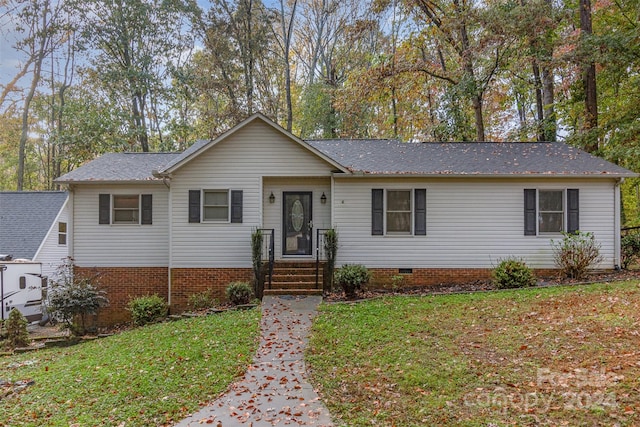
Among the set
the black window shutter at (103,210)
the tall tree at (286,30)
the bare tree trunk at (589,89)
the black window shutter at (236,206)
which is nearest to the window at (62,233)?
the black window shutter at (103,210)

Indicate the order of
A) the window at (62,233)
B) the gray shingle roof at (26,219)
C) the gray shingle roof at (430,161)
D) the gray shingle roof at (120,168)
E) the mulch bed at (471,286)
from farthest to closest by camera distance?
the window at (62,233) → the gray shingle roof at (26,219) → the gray shingle roof at (120,168) → the gray shingle roof at (430,161) → the mulch bed at (471,286)

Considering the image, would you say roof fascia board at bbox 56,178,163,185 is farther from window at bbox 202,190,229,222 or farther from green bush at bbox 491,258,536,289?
green bush at bbox 491,258,536,289

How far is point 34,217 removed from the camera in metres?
15.3

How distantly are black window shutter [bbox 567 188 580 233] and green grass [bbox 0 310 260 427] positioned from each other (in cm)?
930

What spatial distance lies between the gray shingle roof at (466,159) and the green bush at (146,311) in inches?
264

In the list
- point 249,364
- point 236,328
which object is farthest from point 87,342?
point 249,364

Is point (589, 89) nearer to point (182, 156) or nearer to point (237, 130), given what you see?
point (237, 130)

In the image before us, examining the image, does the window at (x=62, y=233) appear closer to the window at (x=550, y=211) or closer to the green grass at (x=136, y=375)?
the green grass at (x=136, y=375)

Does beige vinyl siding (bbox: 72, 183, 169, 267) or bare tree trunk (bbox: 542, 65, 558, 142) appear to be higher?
bare tree trunk (bbox: 542, 65, 558, 142)

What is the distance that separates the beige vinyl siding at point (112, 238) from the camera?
12.0 m

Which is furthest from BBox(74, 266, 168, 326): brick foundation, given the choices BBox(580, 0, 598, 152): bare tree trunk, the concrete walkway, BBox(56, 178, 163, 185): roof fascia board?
BBox(580, 0, 598, 152): bare tree trunk

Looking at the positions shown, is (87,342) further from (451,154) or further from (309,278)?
(451,154)

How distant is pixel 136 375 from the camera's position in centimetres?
602

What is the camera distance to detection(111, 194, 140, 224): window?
483 inches
